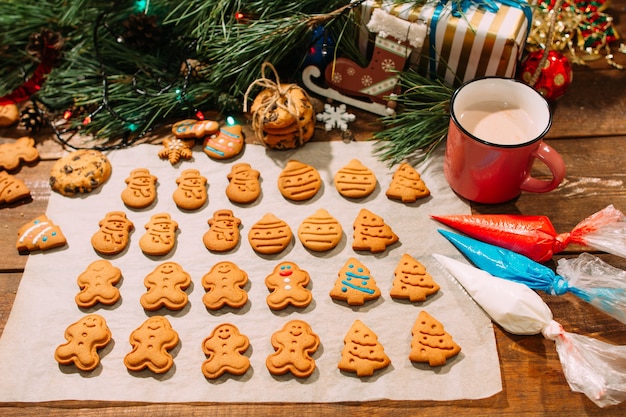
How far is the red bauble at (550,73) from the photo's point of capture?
4.68 ft

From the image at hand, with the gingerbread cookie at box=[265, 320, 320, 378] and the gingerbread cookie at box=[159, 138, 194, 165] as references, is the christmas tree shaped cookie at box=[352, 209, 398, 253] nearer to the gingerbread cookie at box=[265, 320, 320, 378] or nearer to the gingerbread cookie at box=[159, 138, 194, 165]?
the gingerbread cookie at box=[265, 320, 320, 378]

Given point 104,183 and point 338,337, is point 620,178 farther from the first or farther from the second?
point 104,183

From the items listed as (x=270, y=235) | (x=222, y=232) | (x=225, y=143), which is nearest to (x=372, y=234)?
(x=270, y=235)

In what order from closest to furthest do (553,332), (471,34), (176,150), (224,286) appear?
(553,332)
(224,286)
(471,34)
(176,150)

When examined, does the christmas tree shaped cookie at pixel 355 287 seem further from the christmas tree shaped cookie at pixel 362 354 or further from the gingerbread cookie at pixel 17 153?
the gingerbread cookie at pixel 17 153

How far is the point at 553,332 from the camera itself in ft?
3.65

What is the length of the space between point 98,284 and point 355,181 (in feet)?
1.88

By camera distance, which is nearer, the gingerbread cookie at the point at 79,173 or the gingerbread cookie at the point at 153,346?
the gingerbread cookie at the point at 153,346

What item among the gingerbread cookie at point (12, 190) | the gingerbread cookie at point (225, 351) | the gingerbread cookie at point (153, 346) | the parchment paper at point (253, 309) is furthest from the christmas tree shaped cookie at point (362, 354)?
the gingerbread cookie at point (12, 190)

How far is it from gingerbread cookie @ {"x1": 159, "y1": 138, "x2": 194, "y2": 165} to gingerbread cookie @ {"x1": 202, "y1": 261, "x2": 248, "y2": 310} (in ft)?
1.03

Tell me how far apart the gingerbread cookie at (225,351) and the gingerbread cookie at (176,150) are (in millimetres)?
447

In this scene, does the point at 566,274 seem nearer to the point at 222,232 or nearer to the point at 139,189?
the point at 222,232

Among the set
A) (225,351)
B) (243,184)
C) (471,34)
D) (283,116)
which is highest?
(471,34)

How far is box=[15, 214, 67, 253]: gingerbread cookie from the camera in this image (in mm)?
1297
